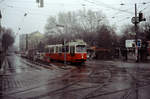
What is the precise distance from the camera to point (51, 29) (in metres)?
65.2

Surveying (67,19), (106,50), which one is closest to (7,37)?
(67,19)

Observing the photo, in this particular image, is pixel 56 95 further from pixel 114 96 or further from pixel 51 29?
pixel 51 29

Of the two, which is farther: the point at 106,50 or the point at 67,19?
the point at 67,19

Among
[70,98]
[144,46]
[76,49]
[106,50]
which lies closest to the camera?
[70,98]

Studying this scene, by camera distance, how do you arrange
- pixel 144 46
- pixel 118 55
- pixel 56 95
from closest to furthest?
pixel 56 95
pixel 144 46
pixel 118 55

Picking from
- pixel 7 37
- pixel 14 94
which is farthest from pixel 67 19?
pixel 14 94

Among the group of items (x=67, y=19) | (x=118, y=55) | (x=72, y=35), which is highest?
(x=67, y=19)

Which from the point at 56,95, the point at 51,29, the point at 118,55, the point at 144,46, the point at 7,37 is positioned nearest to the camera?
the point at 56,95

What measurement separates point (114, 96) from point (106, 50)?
37415 millimetres

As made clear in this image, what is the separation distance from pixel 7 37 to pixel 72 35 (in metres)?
29.7

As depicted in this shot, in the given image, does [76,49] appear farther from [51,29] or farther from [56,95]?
[51,29]

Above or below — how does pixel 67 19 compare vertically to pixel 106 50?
above

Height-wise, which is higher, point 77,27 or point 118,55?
point 77,27

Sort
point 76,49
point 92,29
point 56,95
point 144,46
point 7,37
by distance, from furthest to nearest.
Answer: point 7,37 < point 92,29 < point 144,46 < point 76,49 < point 56,95
